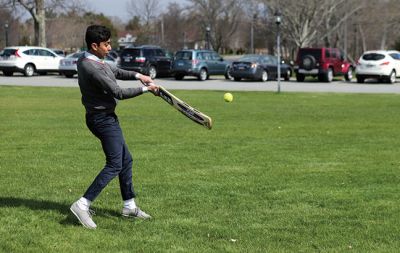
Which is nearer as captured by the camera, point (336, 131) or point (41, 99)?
point (336, 131)

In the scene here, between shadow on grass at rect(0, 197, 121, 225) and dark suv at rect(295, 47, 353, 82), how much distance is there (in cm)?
2819

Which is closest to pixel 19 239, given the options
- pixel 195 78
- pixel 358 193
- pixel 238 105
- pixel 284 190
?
pixel 284 190

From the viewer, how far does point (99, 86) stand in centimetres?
559

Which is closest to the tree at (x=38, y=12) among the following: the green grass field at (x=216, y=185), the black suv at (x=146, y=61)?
the black suv at (x=146, y=61)

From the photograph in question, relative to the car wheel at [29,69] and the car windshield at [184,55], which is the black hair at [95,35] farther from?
the car wheel at [29,69]

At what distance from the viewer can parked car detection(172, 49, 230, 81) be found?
113ft

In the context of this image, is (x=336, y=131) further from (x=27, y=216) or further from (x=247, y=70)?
(x=247, y=70)

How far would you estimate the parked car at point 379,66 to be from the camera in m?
31.6

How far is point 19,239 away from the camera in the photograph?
17.5ft

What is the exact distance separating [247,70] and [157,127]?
21006 millimetres

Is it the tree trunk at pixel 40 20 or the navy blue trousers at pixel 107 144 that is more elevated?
the tree trunk at pixel 40 20

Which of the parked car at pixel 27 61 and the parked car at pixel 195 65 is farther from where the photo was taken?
the parked car at pixel 27 61

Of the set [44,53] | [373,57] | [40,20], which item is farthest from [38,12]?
[373,57]

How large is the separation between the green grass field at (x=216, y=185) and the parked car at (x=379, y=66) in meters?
17.6
